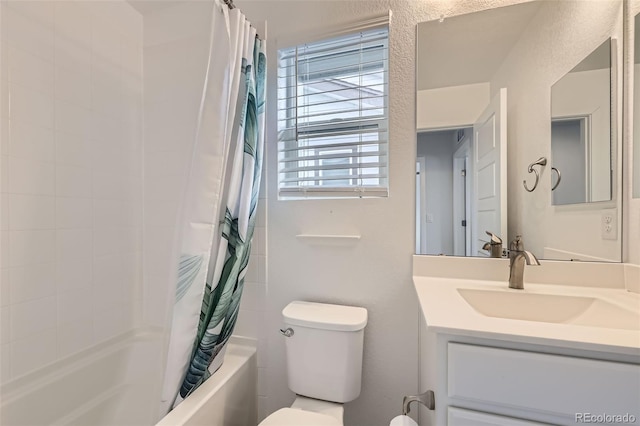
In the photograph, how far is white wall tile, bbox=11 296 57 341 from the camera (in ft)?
3.59

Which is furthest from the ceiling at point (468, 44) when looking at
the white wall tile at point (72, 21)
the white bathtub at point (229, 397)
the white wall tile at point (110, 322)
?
the white wall tile at point (110, 322)

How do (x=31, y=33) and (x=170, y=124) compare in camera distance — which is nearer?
(x=31, y=33)

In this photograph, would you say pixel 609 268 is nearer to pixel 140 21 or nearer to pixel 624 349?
pixel 624 349

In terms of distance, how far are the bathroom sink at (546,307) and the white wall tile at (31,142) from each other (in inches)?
71.7

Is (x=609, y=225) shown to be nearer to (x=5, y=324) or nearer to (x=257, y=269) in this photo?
(x=257, y=269)

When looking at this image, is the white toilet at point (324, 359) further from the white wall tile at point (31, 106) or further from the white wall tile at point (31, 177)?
the white wall tile at point (31, 106)

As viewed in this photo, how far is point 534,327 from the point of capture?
25.5 inches

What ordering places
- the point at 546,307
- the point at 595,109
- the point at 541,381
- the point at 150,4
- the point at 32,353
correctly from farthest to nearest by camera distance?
the point at 150,4 → the point at 32,353 → the point at 595,109 → the point at 546,307 → the point at 541,381

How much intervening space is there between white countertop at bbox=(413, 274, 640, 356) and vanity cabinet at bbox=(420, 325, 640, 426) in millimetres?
29

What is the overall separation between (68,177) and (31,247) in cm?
34

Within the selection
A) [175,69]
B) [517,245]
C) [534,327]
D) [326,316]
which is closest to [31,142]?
[175,69]

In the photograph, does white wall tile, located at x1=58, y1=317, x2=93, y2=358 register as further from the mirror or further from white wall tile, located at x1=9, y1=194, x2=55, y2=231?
the mirror

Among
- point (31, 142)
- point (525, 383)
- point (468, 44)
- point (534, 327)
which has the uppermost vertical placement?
point (468, 44)

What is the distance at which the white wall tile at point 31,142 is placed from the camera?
1098 mm
